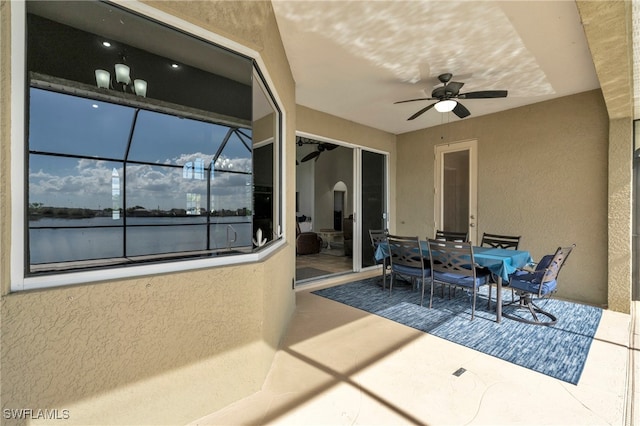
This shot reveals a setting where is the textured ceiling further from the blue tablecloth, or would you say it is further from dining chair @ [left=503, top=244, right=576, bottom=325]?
the blue tablecloth

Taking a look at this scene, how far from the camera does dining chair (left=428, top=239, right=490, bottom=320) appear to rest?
305 cm

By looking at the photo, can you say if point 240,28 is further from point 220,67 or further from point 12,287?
point 12,287

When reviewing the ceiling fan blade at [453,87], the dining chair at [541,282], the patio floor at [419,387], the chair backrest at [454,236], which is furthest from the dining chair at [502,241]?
the ceiling fan blade at [453,87]

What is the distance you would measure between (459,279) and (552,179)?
90.0 inches

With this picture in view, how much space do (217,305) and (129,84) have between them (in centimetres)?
165

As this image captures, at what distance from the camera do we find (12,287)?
108 cm

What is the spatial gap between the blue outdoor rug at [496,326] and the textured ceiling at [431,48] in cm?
246

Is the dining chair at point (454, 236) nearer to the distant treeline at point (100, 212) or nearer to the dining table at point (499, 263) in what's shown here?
the dining table at point (499, 263)

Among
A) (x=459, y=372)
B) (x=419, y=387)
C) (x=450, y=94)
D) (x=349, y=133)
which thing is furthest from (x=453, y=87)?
(x=419, y=387)

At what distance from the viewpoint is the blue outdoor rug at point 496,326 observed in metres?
2.23

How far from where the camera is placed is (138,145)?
2.81 meters

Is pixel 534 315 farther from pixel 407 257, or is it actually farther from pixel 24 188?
pixel 24 188

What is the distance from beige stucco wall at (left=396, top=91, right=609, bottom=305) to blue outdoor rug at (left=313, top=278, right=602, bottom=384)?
2.20 ft

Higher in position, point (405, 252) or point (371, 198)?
point (371, 198)
